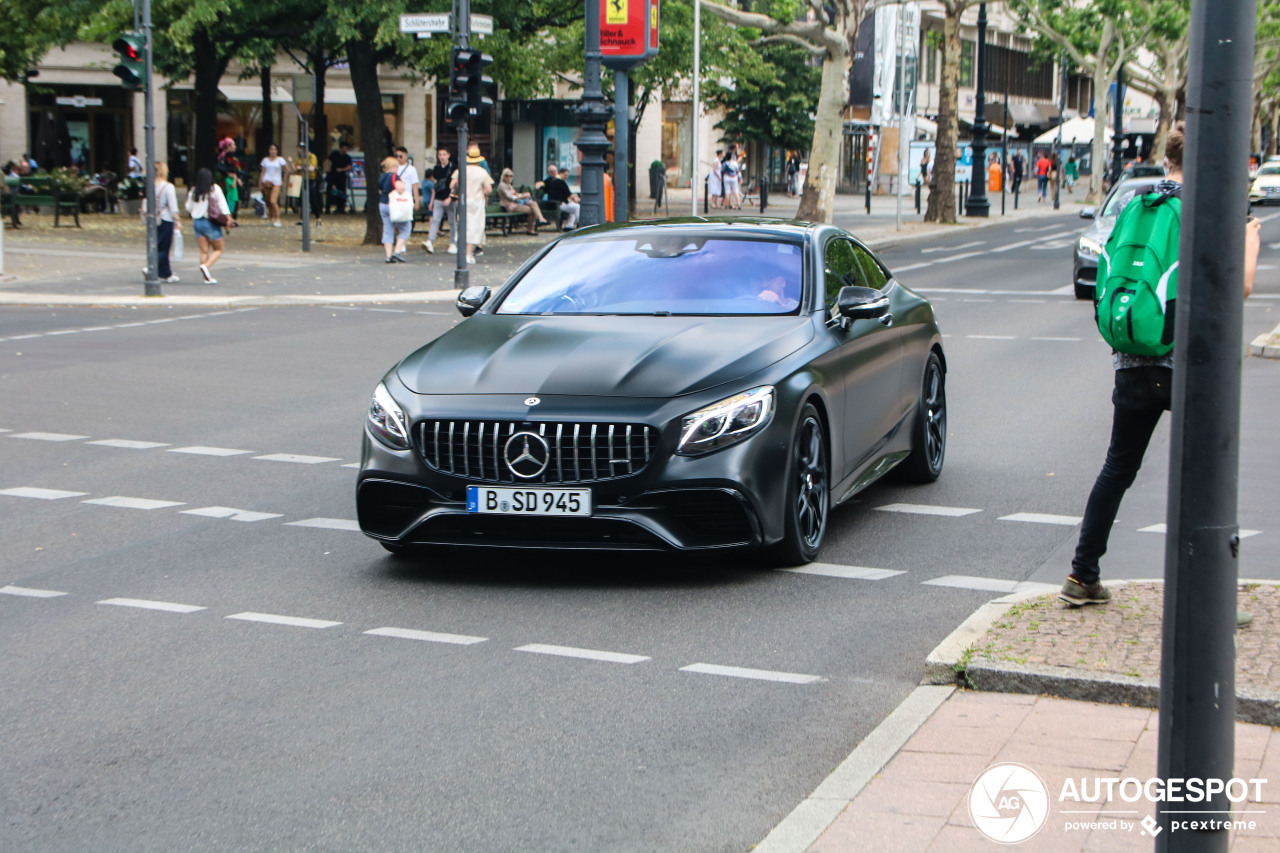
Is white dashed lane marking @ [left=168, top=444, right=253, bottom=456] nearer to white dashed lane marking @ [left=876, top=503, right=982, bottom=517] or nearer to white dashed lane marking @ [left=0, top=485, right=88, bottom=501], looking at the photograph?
white dashed lane marking @ [left=0, top=485, right=88, bottom=501]

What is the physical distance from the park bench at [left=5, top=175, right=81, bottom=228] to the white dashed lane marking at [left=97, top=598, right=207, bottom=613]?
1161 inches

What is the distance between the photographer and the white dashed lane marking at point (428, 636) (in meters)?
6.08

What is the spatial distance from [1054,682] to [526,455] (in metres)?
2.42

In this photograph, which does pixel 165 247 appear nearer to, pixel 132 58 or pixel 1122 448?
pixel 132 58

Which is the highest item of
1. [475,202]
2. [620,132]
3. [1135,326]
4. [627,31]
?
[627,31]

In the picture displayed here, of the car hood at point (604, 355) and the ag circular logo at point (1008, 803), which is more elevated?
the car hood at point (604, 355)

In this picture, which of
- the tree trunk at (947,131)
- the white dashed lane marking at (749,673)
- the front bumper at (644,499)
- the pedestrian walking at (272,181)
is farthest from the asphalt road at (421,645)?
the tree trunk at (947,131)

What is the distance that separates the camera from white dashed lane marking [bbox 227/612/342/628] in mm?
6324

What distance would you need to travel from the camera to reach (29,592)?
6.86 metres

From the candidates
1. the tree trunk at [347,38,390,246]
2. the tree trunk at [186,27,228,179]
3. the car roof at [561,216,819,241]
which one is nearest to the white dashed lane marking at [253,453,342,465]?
the car roof at [561,216,819,241]

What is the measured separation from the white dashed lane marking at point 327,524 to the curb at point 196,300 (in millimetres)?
13227

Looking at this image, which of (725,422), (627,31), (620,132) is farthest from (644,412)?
(620,132)

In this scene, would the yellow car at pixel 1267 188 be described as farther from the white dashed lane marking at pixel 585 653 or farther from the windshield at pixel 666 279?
the white dashed lane marking at pixel 585 653

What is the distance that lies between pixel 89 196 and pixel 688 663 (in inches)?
1511
